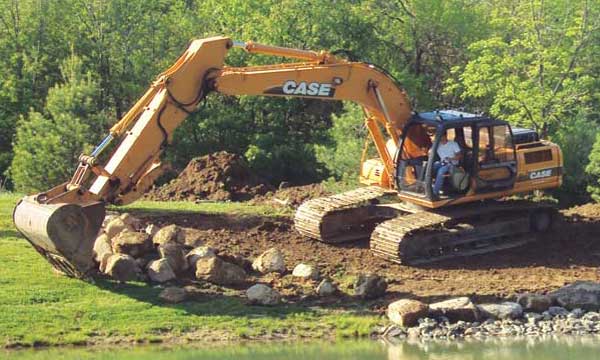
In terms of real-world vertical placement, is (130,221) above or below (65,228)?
above

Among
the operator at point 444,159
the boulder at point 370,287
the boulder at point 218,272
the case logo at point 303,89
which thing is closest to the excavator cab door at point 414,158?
the operator at point 444,159

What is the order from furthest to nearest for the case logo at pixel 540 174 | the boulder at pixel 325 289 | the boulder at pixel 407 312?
1. the case logo at pixel 540 174
2. the boulder at pixel 325 289
3. the boulder at pixel 407 312

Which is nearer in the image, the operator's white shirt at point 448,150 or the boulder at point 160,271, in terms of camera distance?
the boulder at point 160,271

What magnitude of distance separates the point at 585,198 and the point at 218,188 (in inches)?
347

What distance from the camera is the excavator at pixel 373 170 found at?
17094 mm

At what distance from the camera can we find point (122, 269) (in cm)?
1720

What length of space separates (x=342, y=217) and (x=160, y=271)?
4.79m

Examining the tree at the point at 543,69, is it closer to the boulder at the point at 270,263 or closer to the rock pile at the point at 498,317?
the boulder at the point at 270,263

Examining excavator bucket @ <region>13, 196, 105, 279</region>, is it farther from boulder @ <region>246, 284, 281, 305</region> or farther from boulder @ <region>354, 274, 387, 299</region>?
boulder @ <region>354, 274, 387, 299</region>

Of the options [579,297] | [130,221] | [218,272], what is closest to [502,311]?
[579,297]

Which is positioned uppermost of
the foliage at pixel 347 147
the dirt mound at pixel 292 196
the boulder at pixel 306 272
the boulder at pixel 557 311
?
the foliage at pixel 347 147

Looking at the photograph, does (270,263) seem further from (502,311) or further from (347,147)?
(347,147)

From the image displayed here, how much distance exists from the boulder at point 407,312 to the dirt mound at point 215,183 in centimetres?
1017

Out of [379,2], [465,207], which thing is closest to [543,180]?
[465,207]
